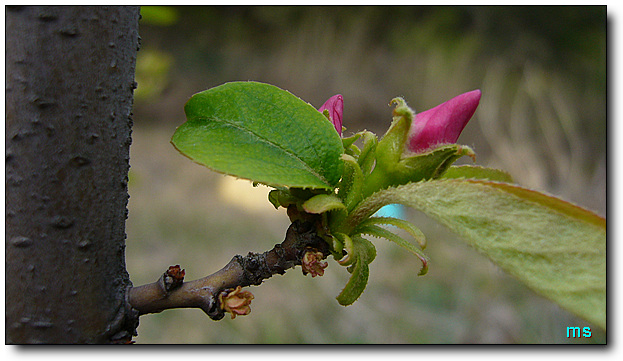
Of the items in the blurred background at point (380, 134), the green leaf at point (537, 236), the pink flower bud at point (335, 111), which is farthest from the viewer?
the blurred background at point (380, 134)

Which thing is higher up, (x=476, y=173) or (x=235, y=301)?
(x=476, y=173)

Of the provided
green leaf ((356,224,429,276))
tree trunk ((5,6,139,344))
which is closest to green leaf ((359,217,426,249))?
green leaf ((356,224,429,276))

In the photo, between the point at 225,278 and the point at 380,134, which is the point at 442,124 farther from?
the point at 380,134

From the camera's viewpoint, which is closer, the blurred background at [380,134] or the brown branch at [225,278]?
the brown branch at [225,278]

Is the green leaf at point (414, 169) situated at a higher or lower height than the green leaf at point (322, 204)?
higher

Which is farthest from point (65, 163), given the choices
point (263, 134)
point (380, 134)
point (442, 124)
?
point (380, 134)

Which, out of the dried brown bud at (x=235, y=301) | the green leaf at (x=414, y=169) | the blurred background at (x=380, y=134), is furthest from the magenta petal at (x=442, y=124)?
the blurred background at (x=380, y=134)

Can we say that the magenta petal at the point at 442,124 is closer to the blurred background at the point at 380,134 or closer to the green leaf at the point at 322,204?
the green leaf at the point at 322,204
